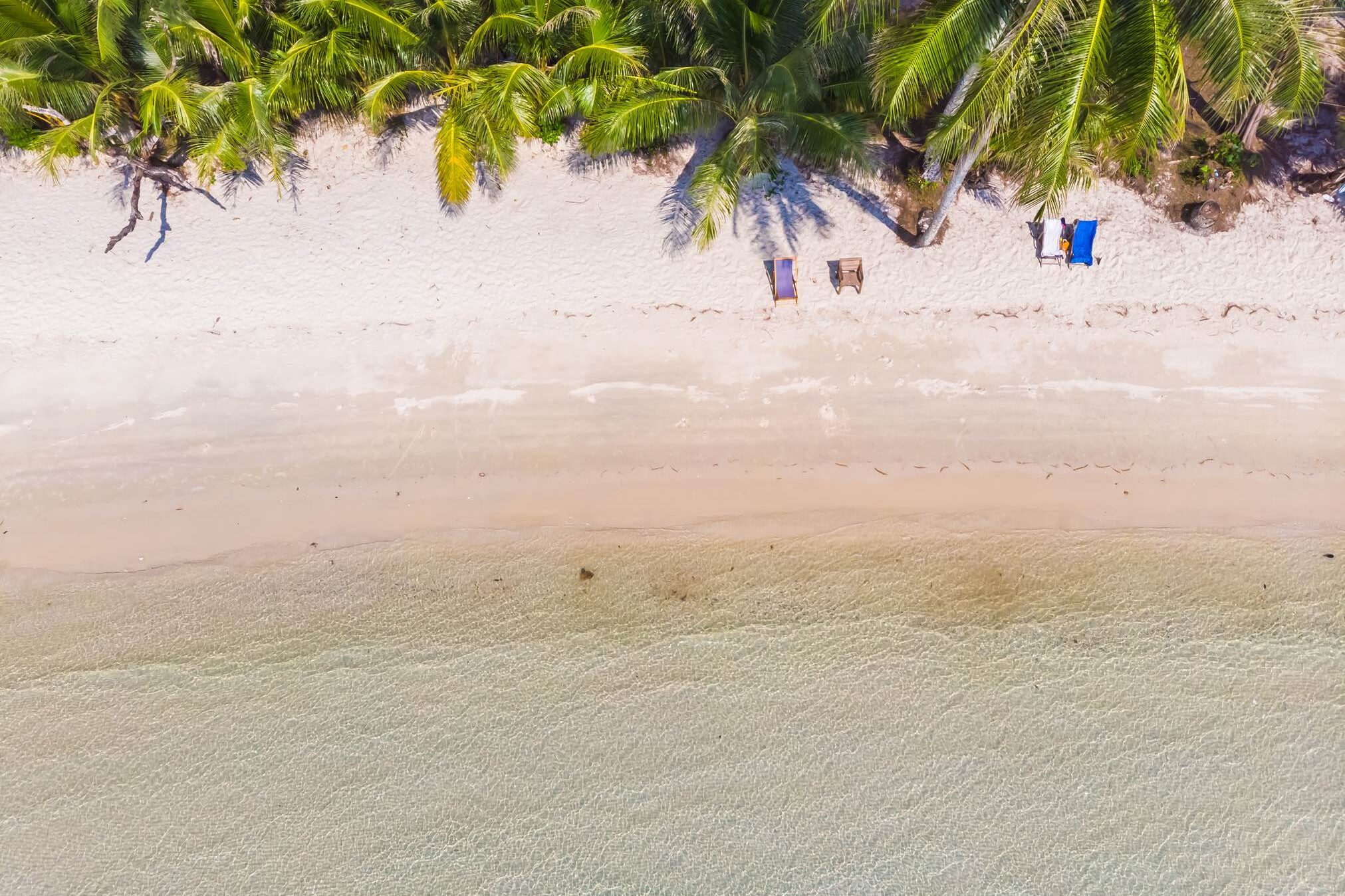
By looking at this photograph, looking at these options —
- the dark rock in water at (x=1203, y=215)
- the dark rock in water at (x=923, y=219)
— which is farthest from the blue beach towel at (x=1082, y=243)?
the dark rock in water at (x=923, y=219)

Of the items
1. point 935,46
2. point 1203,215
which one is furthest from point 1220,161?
point 935,46

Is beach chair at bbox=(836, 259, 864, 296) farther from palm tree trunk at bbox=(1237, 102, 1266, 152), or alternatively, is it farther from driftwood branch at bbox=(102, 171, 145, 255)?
driftwood branch at bbox=(102, 171, 145, 255)

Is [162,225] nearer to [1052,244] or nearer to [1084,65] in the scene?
[1084,65]

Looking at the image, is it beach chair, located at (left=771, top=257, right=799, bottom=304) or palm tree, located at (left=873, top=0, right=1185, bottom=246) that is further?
beach chair, located at (left=771, top=257, right=799, bottom=304)

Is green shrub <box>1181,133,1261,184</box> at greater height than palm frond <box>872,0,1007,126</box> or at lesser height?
lesser

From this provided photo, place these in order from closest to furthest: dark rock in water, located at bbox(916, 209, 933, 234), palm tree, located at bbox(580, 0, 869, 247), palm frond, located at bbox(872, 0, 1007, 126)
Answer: palm frond, located at bbox(872, 0, 1007, 126) < palm tree, located at bbox(580, 0, 869, 247) < dark rock in water, located at bbox(916, 209, 933, 234)

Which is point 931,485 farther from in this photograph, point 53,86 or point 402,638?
point 53,86

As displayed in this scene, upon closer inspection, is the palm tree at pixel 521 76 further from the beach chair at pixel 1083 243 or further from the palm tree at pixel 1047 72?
the beach chair at pixel 1083 243

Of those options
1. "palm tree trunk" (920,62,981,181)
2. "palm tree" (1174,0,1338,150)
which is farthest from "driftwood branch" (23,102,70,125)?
"palm tree" (1174,0,1338,150)
